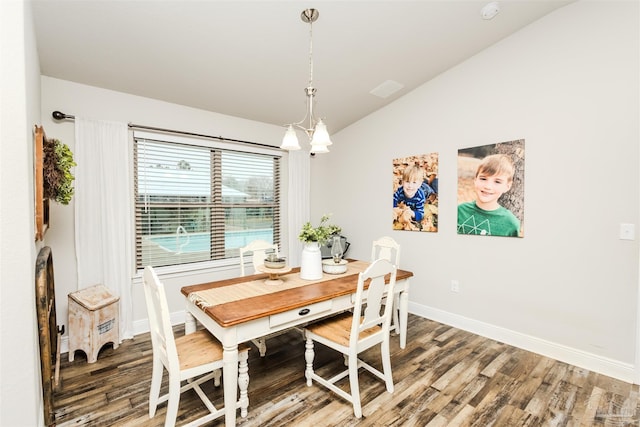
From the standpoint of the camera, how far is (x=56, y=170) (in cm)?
194

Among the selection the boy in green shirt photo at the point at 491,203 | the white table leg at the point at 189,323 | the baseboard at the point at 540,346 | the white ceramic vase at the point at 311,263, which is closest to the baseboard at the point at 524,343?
the baseboard at the point at 540,346

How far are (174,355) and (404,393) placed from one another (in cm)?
158

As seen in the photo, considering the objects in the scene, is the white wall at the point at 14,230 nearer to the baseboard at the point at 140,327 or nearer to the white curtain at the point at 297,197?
the baseboard at the point at 140,327

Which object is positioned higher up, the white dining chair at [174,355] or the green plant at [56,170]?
the green plant at [56,170]

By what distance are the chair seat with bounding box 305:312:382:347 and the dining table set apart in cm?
14

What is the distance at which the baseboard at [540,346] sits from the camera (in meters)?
2.31

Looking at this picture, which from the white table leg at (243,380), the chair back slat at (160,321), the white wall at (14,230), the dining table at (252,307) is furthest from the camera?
the white table leg at (243,380)

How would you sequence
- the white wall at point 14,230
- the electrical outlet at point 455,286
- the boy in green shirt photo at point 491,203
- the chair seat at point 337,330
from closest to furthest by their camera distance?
the white wall at point 14,230, the chair seat at point 337,330, the boy in green shirt photo at point 491,203, the electrical outlet at point 455,286

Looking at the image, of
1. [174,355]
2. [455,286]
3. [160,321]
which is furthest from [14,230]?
[455,286]

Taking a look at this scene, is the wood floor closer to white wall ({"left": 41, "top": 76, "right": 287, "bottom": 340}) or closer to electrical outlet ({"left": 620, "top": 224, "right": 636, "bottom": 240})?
white wall ({"left": 41, "top": 76, "right": 287, "bottom": 340})

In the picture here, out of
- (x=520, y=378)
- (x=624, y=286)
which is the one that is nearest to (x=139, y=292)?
(x=520, y=378)

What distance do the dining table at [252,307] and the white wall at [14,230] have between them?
80 centimetres

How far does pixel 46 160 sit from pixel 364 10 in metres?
2.45

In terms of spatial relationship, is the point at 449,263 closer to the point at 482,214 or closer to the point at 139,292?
the point at 482,214
